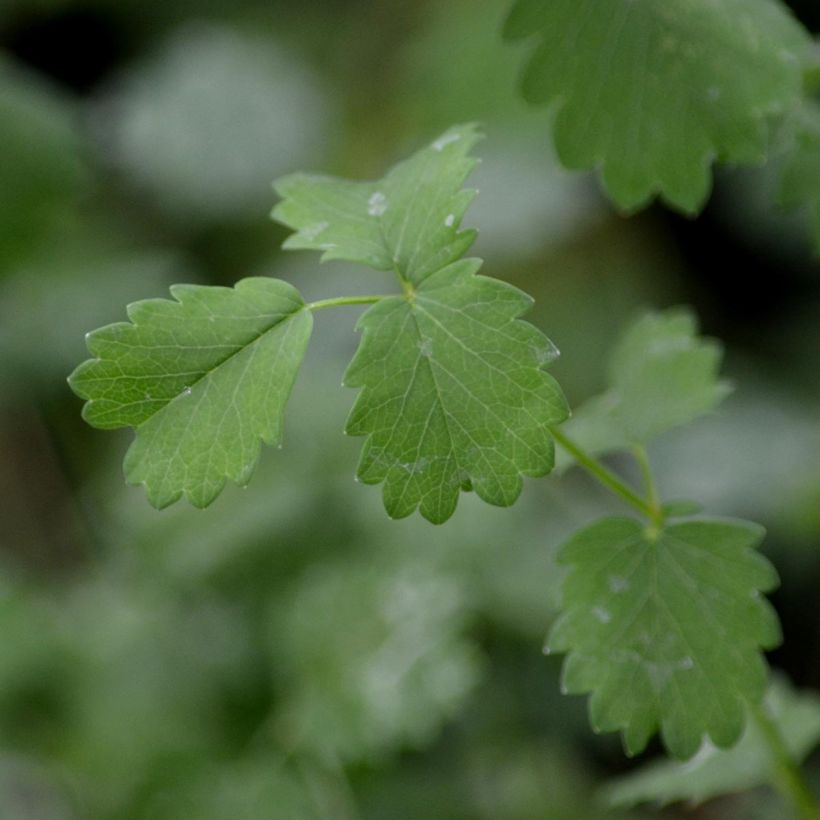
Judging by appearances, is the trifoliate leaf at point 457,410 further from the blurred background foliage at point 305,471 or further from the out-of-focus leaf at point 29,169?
the out-of-focus leaf at point 29,169

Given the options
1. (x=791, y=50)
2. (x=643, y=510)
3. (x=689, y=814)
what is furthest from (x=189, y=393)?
(x=689, y=814)

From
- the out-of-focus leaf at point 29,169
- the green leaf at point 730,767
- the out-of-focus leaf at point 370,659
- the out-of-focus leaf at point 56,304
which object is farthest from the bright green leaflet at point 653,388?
the out-of-focus leaf at point 56,304

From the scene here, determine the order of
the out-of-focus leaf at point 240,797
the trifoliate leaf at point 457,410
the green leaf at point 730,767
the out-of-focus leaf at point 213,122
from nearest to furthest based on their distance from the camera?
the trifoliate leaf at point 457,410 → the green leaf at point 730,767 → the out-of-focus leaf at point 240,797 → the out-of-focus leaf at point 213,122

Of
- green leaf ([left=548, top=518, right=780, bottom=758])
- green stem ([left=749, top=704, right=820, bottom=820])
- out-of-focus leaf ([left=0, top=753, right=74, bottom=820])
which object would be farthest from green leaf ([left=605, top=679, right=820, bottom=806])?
out-of-focus leaf ([left=0, top=753, right=74, bottom=820])

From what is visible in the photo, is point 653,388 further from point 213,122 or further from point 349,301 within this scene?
point 213,122

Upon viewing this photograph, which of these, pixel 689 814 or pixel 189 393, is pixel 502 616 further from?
pixel 189 393

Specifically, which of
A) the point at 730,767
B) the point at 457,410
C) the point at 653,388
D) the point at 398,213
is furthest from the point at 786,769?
the point at 398,213
